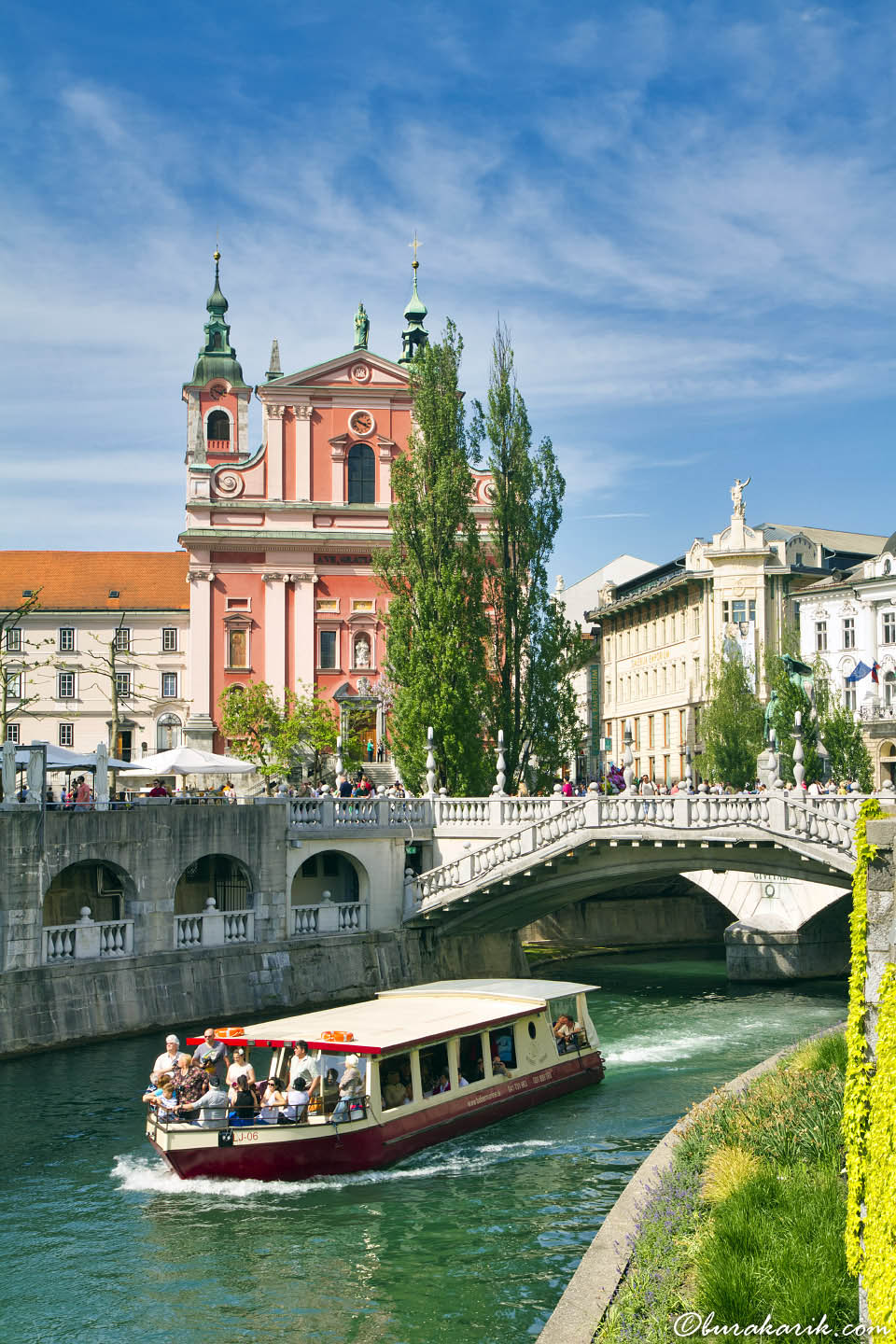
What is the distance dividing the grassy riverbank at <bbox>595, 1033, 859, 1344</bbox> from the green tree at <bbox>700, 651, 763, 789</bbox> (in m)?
45.7

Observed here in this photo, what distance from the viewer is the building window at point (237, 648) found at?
2515 inches

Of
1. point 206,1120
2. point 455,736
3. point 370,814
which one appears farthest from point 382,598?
point 206,1120

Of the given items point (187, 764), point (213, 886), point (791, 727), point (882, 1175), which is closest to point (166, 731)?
point (791, 727)

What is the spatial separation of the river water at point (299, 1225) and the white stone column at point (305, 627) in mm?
34032

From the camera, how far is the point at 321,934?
3862 cm

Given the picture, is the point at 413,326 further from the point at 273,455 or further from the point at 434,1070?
the point at 434,1070

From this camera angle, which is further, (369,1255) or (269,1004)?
(269,1004)

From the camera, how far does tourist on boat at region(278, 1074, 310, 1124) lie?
22.7 metres

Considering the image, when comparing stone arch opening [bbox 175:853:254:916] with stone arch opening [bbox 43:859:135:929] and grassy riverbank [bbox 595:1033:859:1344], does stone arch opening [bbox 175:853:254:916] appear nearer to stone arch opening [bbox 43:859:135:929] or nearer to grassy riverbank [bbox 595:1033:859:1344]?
stone arch opening [bbox 43:859:135:929]

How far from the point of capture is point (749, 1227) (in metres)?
13.4

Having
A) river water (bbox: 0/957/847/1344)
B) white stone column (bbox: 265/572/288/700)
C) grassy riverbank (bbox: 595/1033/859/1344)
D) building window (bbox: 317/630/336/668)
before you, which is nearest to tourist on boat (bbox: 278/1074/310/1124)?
river water (bbox: 0/957/847/1344)

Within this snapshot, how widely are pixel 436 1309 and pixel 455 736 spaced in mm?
27835

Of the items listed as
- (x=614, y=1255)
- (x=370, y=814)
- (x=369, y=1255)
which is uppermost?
(x=370, y=814)

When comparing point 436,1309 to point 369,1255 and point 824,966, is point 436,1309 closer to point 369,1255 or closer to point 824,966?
point 369,1255
